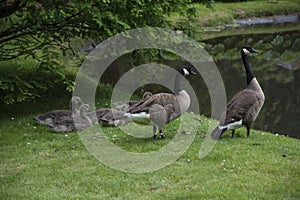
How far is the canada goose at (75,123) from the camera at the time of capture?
13.1m

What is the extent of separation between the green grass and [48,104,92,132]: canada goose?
0.23 meters

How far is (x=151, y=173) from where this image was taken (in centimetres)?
958

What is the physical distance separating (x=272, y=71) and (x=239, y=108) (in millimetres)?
16962

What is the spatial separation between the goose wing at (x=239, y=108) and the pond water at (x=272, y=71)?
4.64 m

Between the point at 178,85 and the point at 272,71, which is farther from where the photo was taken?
the point at 272,71

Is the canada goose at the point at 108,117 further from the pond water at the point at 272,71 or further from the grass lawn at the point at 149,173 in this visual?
the pond water at the point at 272,71

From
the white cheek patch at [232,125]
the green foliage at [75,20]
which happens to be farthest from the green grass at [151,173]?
the green foliage at [75,20]

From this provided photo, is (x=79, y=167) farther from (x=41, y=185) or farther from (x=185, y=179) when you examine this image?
(x=185, y=179)

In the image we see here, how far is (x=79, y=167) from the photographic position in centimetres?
1009

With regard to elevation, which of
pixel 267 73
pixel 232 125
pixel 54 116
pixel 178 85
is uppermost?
pixel 178 85

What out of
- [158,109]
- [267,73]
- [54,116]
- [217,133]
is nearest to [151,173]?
[158,109]

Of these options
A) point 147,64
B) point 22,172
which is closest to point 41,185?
point 22,172

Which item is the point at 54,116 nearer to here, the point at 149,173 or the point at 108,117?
the point at 108,117

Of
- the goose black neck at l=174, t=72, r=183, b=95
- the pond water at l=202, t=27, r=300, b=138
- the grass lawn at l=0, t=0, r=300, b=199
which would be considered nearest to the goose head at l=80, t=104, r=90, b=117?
the grass lawn at l=0, t=0, r=300, b=199
